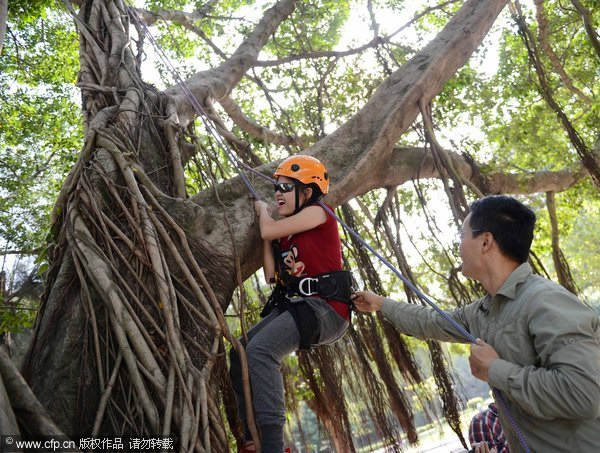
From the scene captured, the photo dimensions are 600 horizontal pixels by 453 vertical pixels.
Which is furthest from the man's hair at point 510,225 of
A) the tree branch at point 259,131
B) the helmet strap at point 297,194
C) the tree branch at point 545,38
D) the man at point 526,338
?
the tree branch at point 545,38

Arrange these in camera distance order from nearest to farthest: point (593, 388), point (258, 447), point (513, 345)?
point (593, 388) → point (513, 345) → point (258, 447)

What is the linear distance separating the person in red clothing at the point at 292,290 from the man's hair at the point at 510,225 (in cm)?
75

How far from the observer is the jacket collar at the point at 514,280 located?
1337mm

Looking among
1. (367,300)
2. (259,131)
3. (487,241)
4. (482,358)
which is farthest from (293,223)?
(259,131)

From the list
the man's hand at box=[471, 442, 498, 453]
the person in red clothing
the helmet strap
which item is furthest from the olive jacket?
the man's hand at box=[471, 442, 498, 453]

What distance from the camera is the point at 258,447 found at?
1.73 meters

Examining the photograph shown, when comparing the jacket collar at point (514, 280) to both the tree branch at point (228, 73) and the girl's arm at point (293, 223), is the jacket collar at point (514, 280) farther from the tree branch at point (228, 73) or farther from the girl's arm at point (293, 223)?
the tree branch at point (228, 73)

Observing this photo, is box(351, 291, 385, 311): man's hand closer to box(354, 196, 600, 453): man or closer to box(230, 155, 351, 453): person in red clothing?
box(230, 155, 351, 453): person in red clothing

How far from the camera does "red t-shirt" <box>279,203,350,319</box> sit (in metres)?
2.06

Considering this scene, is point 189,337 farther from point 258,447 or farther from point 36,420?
point 36,420

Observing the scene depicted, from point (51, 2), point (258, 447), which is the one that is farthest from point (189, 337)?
point (51, 2)

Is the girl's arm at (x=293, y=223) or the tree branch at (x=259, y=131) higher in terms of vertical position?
the tree branch at (x=259, y=131)

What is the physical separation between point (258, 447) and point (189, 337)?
Answer: 1.49ft

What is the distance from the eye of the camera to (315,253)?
209 centimetres
